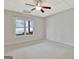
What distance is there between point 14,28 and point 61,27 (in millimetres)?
3657

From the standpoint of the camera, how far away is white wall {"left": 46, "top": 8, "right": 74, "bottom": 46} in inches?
278

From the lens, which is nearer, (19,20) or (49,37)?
(19,20)

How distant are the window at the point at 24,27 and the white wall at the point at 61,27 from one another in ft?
6.28

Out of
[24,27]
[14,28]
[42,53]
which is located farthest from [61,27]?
[42,53]

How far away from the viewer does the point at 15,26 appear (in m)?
7.31

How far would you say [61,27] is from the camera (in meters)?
8.05

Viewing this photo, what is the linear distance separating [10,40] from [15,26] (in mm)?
1087

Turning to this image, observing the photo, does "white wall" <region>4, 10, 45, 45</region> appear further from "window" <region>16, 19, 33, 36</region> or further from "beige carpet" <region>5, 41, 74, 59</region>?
"beige carpet" <region>5, 41, 74, 59</region>

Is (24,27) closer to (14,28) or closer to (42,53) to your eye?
(14,28)

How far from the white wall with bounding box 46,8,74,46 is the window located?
1.91 meters
